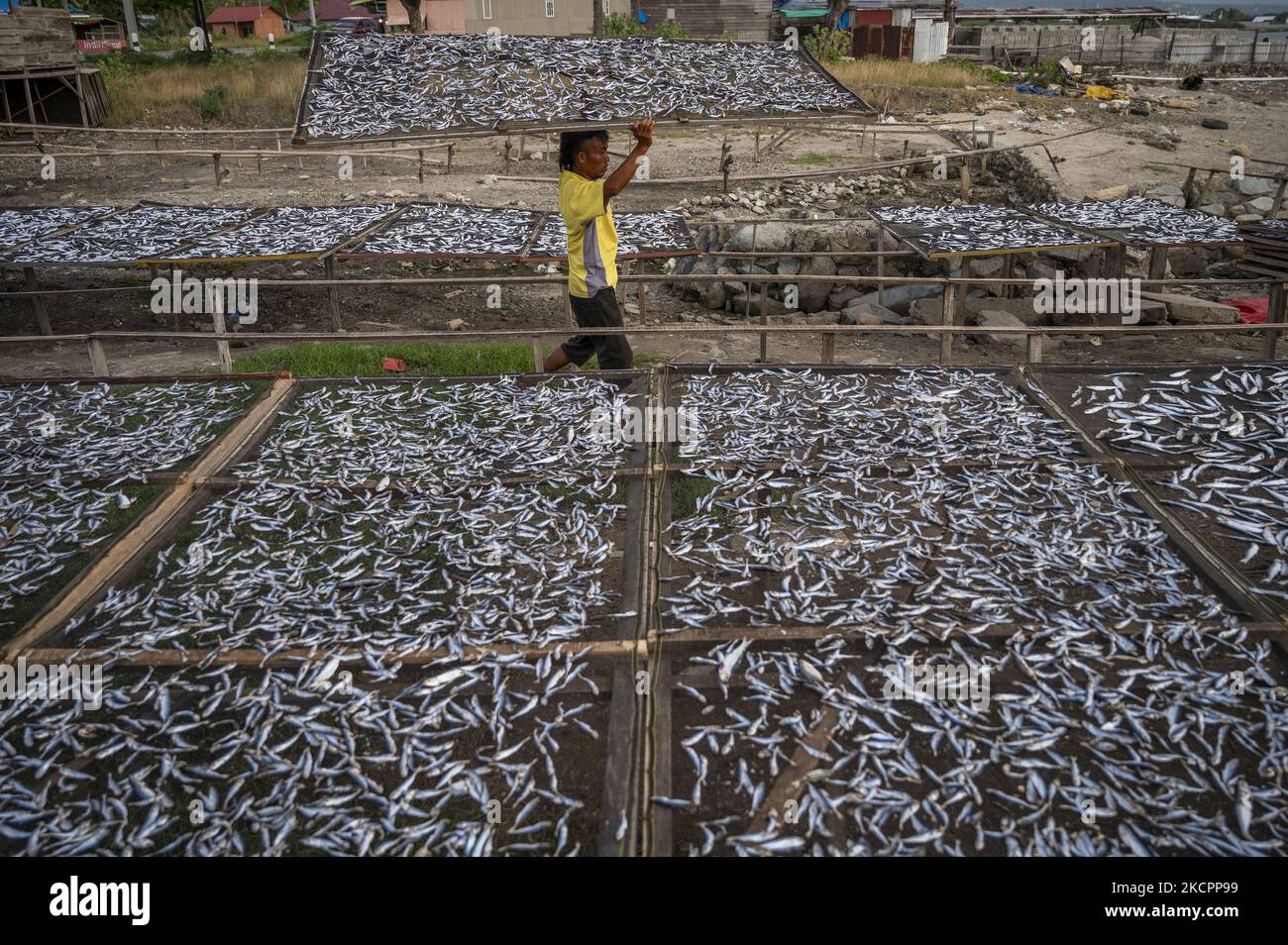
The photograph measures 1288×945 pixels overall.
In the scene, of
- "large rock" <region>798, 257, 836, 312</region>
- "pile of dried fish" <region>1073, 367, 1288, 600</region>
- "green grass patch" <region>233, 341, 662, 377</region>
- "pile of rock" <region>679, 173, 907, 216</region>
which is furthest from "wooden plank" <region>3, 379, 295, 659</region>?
"pile of rock" <region>679, 173, 907, 216</region>

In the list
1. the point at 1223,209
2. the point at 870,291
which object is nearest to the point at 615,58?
the point at 870,291

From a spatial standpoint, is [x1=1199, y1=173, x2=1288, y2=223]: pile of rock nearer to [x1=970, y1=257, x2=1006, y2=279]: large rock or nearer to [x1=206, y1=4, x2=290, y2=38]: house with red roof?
[x1=970, y1=257, x2=1006, y2=279]: large rock

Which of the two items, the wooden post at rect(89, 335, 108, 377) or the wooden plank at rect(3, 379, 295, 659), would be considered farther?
the wooden post at rect(89, 335, 108, 377)

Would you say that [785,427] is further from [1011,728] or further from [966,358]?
[966,358]

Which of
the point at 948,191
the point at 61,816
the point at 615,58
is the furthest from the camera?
the point at 948,191

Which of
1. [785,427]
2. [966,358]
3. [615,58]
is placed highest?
[615,58]

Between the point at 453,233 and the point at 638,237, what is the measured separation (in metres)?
2.50

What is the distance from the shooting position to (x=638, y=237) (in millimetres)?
11797

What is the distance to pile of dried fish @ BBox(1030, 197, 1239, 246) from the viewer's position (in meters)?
11.4

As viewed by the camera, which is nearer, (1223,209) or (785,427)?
(785,427)

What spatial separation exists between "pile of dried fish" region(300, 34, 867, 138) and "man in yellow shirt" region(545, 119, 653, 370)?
41.0 inches
